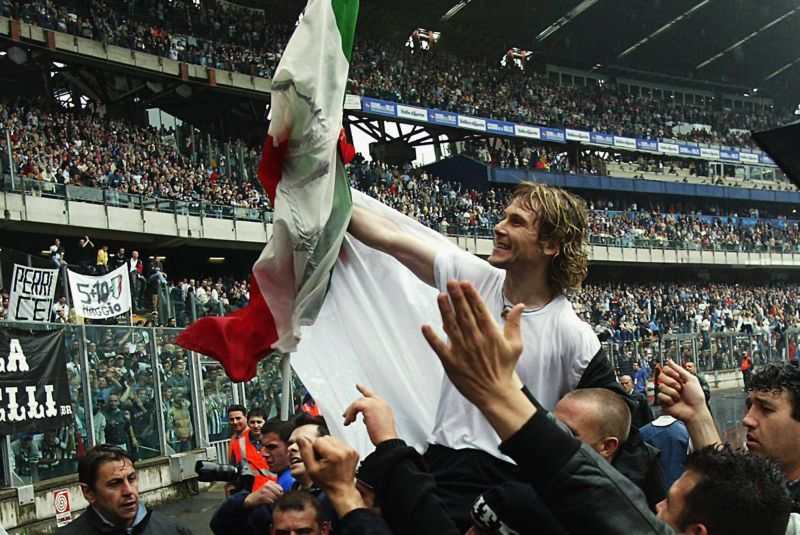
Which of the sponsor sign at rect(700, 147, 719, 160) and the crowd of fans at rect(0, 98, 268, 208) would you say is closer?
the crowd of fans at rect(0, 98, 268, 208)

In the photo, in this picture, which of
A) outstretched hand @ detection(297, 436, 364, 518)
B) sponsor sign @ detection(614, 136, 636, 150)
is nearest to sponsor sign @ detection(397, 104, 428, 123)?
sponsor sign @ detection(614, 136, 636, 150)

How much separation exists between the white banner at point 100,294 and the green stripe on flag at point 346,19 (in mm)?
8798

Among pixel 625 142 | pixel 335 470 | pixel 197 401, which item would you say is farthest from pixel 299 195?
pixel 625 142

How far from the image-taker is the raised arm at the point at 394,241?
9.82ft

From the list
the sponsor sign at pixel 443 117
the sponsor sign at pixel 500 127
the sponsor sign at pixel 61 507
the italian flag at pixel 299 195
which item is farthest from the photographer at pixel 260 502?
the sponsor sign at pixel 500 127

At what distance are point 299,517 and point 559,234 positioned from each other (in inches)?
48.4

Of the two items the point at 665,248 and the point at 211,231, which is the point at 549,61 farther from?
the point at 211,231

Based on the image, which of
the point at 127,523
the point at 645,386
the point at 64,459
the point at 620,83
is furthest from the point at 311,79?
the point at 620,83

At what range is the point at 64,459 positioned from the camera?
→ 10922 mm

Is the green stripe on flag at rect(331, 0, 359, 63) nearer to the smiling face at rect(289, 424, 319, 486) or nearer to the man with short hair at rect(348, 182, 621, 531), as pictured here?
the man with short hair at rect(348, 182, 621, 531)

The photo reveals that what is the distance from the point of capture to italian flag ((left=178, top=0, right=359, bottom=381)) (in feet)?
9.93

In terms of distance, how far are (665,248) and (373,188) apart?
15.1 meters

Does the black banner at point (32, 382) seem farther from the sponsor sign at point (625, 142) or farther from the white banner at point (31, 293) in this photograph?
the sponsor sign at point (625, 142)

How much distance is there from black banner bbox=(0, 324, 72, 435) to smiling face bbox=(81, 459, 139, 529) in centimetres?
580
